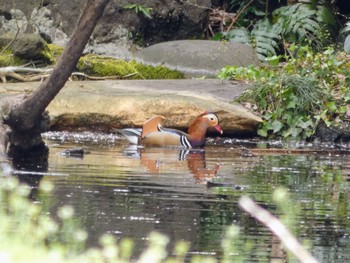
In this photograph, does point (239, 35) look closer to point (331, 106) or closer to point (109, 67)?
point (109, 67)

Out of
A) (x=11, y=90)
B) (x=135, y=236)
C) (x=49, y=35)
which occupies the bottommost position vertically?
(x=135, y=236)

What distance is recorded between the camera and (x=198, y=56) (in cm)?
1584

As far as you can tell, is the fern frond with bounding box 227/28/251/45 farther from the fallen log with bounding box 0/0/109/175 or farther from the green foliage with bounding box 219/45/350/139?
the fallen log with bounding box 0/0/109/175

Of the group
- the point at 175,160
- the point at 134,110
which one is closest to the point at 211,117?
the point at 134,110

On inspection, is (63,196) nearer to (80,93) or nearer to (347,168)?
(347,168)

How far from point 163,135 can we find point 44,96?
9.54ft

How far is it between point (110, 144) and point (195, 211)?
16.4 ft

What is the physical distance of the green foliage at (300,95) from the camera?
12742 millimetres

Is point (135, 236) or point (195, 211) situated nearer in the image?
point (135, 236)

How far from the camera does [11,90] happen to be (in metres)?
12.8

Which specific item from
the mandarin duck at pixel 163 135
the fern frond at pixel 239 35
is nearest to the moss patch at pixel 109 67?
the fern frond at pixel 239 35

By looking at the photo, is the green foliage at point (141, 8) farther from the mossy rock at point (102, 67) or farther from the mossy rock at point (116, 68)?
the mossy rock at point (102, 67)

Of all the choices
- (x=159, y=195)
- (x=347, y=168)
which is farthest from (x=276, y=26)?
(x=159, y=195)

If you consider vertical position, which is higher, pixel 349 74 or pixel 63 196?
pixel 349 74
